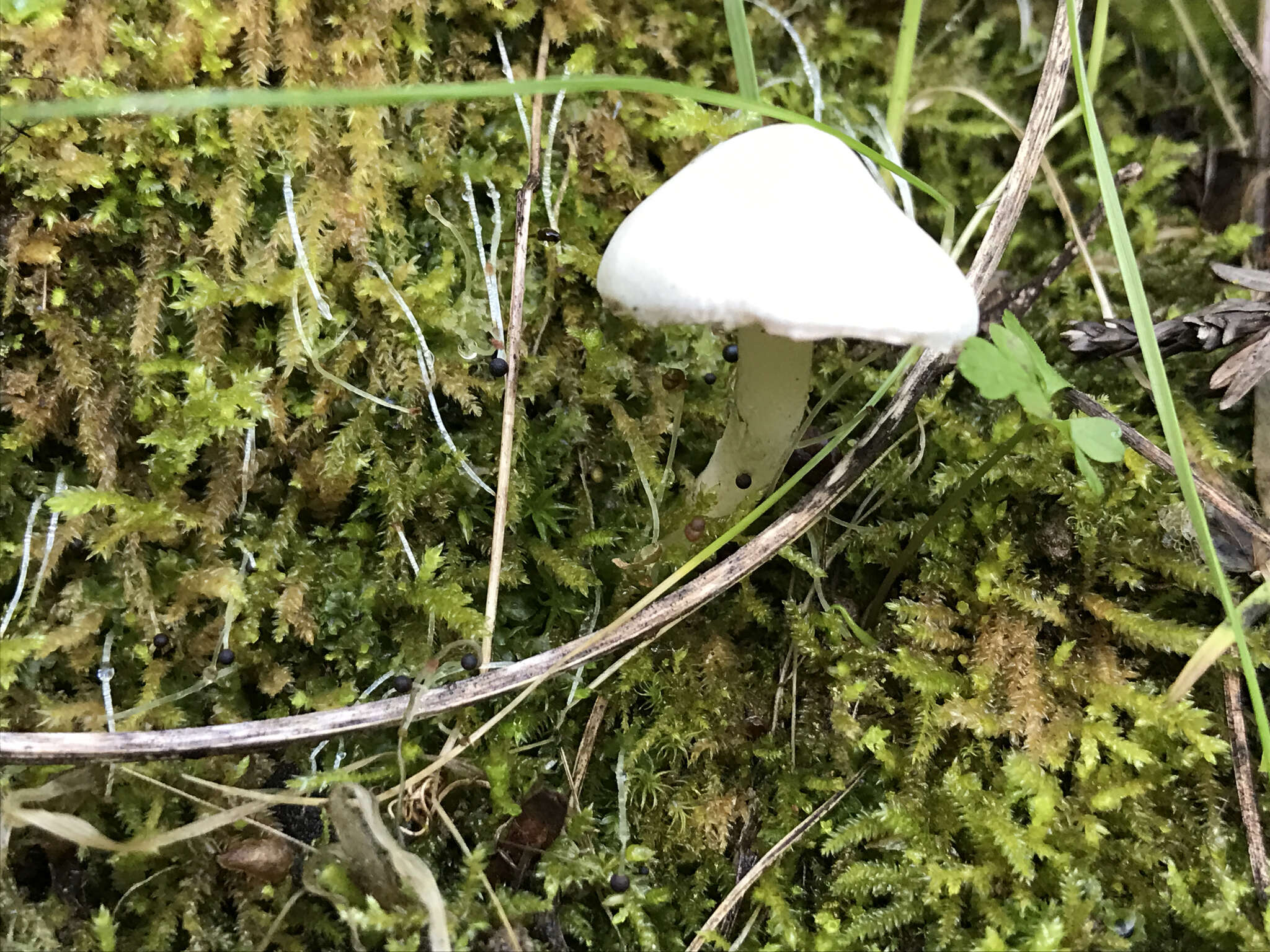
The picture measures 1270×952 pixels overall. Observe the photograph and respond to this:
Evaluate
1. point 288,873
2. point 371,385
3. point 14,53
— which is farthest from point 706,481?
point 14,53

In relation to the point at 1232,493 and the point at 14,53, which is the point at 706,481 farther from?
the point at 14,53

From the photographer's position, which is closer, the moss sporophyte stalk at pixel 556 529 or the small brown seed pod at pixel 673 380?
the moss sporophyte stalk at pixel 556 529

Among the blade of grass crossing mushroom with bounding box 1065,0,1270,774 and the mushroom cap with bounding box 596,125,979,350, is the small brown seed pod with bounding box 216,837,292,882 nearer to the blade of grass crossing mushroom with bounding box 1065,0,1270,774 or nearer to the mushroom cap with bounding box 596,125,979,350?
the mushroom cap with bounding box 596,125,979,350

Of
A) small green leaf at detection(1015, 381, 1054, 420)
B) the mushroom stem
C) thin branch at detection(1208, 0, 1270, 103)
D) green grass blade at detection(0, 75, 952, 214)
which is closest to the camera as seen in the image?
green grass blade at detection(0, 75, 952, 214)

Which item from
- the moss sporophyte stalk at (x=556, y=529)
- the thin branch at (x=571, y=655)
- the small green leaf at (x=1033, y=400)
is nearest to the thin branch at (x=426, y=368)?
the moss sporophyte stalk at (x=556, y=529)

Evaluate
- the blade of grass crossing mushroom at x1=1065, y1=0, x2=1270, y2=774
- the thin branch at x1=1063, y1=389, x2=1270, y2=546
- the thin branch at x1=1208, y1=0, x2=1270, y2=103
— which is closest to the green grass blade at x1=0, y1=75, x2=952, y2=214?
the blade of grass crossing mushroom at x1=1065, y1=0, x2=1270, y2=774

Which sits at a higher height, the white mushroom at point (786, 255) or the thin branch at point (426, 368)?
the white mushroom at point (786, 255)

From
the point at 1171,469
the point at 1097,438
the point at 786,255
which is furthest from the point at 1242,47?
the point at 786,255

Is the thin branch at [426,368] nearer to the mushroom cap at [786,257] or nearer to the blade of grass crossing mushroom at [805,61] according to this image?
the mushroom cap at [786,257]
